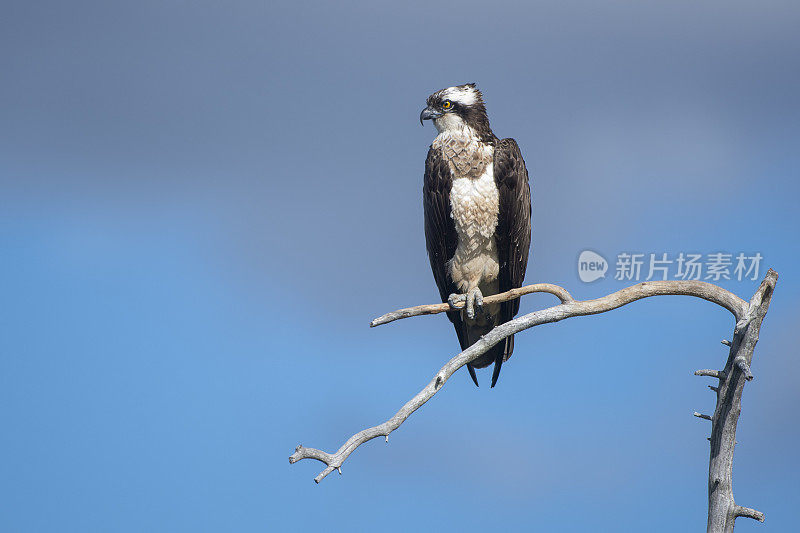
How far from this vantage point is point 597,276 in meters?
7.74

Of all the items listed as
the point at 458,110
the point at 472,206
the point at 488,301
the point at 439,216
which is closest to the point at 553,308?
the point at 488,301

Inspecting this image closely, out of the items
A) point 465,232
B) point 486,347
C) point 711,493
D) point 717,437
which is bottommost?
point 711,493

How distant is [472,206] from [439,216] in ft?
1.11

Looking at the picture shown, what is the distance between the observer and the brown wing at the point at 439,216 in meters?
7.45

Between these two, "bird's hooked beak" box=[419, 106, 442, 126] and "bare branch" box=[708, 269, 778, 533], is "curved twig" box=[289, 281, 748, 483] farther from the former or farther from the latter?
"bird's hooked beak" box=[419, 106, 442, 126]

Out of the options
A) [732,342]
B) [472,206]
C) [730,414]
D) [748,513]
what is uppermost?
[472,206]

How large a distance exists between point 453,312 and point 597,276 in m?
1.45

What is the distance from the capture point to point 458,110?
767cm

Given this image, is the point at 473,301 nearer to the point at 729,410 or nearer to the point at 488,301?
the point at 488,301

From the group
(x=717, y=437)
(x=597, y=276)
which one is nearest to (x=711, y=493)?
(x=717, y=437)

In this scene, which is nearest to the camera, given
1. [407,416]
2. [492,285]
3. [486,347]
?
[407,416]

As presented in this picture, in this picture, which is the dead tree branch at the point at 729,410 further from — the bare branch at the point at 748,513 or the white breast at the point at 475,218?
the white breast at the point at 475,218

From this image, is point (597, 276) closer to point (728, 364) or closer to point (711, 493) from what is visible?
point (728, 364)

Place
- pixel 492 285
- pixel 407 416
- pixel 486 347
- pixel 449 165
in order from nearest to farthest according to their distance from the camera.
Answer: pixel 407 416
pixel 486 347
pixel 449 165
pixel 492 285
